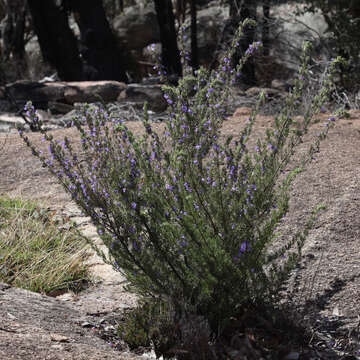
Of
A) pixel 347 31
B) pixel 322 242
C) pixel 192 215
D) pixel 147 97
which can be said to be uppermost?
pixel 192 215

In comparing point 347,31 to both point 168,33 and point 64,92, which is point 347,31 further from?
point 64,92

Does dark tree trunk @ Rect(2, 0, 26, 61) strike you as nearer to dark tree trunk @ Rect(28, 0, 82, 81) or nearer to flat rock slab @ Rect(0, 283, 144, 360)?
dark tree trunk @ Rect(28, 0, 82, 81)

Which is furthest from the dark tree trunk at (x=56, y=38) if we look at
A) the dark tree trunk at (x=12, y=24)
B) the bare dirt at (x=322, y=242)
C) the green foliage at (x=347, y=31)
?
the bare dirt at (x=322, y=242)

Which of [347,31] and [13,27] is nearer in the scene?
[347,31]

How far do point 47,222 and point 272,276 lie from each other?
2.38 metres

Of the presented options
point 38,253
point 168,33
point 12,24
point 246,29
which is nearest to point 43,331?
point 38,253

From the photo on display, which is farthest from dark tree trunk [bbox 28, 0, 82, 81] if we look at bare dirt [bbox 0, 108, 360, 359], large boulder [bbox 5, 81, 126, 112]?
bare dirt [bbox 0, 108, 360, 359]

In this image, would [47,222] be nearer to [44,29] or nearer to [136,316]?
[136,316]

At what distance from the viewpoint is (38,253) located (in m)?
4.10

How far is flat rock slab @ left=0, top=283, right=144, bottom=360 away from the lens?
2.28m

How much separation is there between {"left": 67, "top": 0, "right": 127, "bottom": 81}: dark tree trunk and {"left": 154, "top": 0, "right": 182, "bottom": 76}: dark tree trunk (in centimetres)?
113

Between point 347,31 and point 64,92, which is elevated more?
point 347,31

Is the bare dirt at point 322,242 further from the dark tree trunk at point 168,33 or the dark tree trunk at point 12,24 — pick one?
the dark tree trunk at point 12,24

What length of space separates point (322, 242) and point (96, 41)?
957 cm
